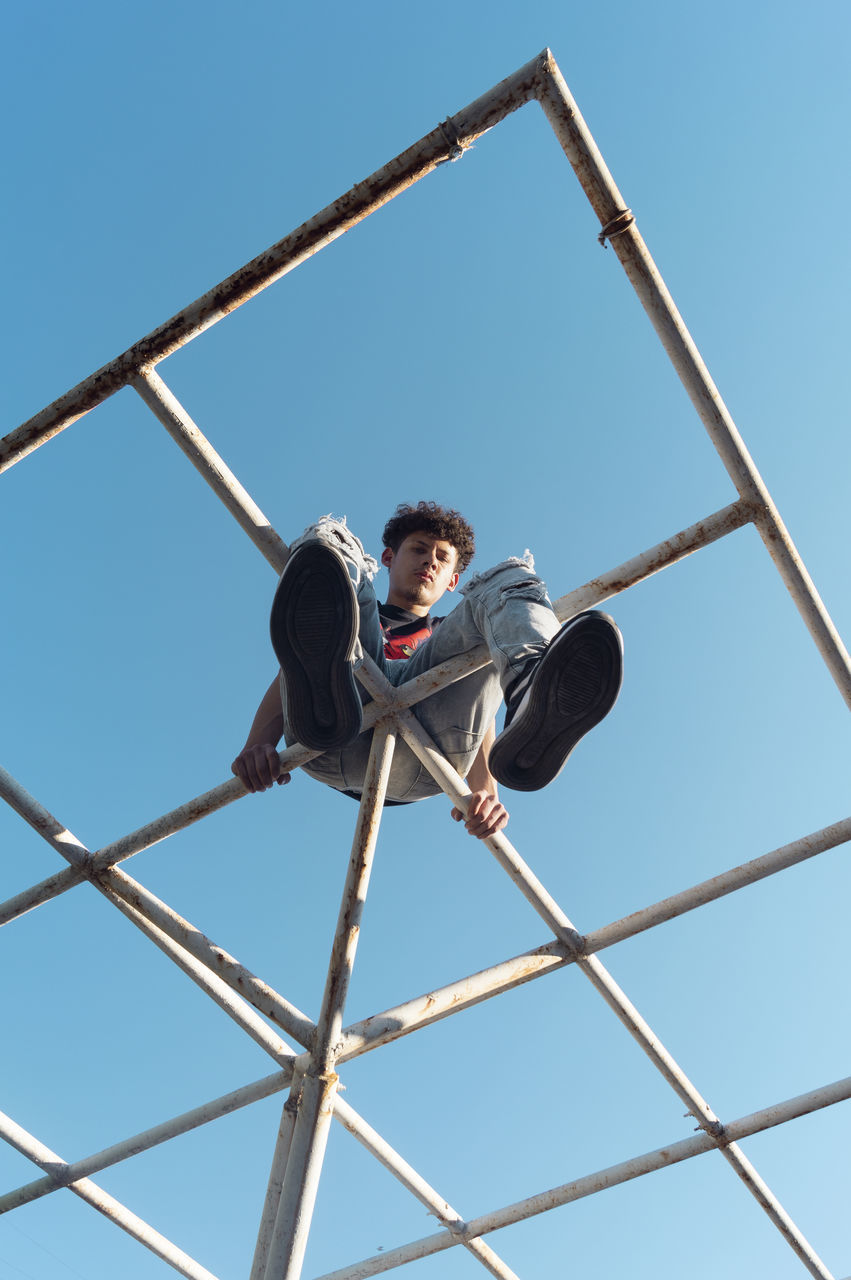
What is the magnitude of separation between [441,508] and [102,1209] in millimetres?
3868

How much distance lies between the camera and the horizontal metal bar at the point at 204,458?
323 centimetres

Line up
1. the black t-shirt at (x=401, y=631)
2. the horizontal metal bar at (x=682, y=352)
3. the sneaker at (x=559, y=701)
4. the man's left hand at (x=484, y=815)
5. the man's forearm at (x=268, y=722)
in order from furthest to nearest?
the black t-shirt at (x=401, y=631)
the man's forearm at (x=268, y=722)
the man's left hand at (x=484, y=815)
the sneaker at (x=559, y=701)
the horizontal metal bar at (x=682, y=352)

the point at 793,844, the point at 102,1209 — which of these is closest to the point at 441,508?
the point at 793,844

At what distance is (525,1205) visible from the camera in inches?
195

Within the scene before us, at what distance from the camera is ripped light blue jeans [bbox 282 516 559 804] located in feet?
10.8

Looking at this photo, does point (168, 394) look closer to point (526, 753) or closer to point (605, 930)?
point (526, 753)

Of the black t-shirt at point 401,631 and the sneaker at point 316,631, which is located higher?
the black t-shirt at point 401,631

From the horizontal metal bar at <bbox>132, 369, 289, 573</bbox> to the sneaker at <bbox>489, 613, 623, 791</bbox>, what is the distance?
0.95 m

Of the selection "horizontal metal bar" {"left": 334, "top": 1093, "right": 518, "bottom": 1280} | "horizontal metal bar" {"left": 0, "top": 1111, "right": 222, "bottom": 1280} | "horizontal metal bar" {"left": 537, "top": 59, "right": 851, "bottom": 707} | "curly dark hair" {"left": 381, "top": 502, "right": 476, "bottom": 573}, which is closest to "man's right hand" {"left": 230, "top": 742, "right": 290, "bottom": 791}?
"curly dark hair" {"left": 381, "top": 502, "right": 476, "bottom": 573}

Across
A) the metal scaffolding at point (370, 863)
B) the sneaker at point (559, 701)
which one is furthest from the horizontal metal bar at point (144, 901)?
the sneaker at point (559, 701)

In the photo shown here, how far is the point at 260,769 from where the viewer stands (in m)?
3.72

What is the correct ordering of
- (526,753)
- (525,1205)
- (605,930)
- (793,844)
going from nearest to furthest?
(526,753) < (793,844) < (605,930) < (525,1205)

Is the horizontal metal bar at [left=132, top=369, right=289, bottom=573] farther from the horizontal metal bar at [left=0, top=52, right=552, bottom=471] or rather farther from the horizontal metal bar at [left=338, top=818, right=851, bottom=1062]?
the horizontal metal bar at [left=338, top=818, right=851, bottom=1062]

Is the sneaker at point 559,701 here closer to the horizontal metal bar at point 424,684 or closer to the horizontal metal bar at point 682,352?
the horizontal metal bar at point 424,684
